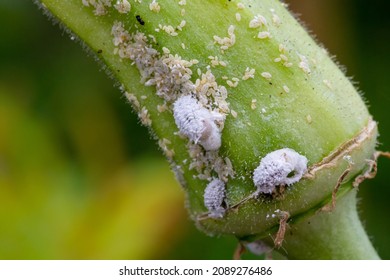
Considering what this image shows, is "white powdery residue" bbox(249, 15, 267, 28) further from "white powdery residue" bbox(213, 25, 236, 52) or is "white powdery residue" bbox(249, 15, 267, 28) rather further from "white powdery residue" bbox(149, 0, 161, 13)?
"white powdery residue" bbox(149, 0, 161, 13)

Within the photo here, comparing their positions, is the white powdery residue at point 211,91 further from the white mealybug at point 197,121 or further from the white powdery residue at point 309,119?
the white powdery residue at point 309,119

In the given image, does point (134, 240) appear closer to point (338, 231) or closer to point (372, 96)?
point (372, 96)

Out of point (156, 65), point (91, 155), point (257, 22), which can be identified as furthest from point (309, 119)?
point (91, 155)

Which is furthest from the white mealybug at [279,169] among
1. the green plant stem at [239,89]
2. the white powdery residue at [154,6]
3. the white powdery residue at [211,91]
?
the white powdery residue at [154,6]

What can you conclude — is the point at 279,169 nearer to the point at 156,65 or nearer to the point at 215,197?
the point at 215,197

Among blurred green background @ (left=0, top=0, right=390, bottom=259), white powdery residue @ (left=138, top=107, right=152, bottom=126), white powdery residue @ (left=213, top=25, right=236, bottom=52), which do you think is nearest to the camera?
white powdery residue @ (left=213, top=25, right=236, bottom=52)

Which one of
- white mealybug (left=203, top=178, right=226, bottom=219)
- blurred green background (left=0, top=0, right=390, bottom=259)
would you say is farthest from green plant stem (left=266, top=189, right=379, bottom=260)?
blurred green background (left=0, top=0, right=390, bottom=259)

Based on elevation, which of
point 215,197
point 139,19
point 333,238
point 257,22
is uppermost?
point 139,19
